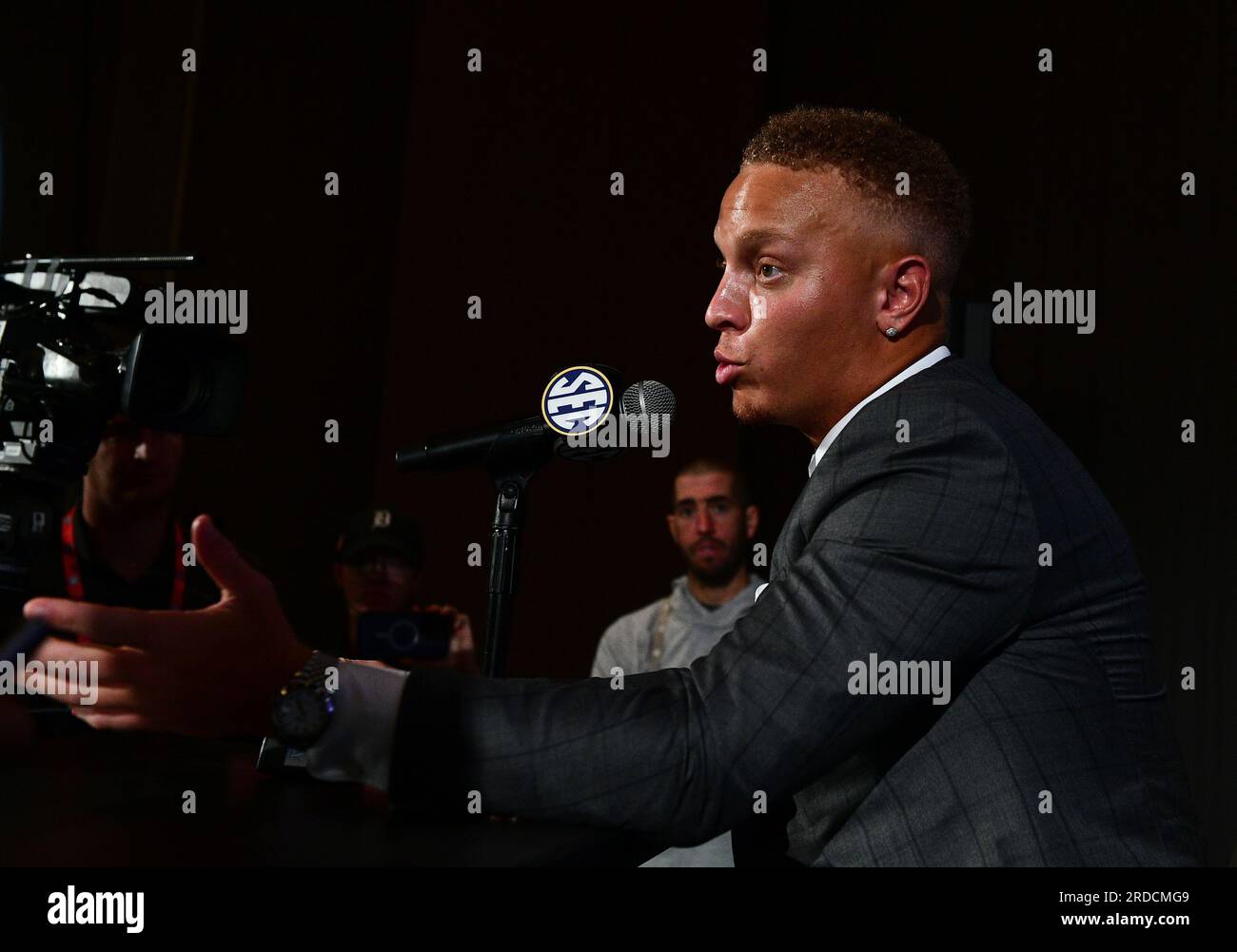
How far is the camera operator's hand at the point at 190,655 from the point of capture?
2.76 ft

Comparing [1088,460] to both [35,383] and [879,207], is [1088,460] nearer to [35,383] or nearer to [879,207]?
[879,207]

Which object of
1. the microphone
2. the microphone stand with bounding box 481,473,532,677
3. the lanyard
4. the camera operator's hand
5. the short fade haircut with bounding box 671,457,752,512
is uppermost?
the short fade haircut with bounding box 671,457,752,512

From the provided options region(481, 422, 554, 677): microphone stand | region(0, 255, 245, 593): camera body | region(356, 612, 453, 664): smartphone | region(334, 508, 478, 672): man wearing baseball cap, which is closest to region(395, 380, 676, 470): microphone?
region(481, 422, 554, 677): microphone stand

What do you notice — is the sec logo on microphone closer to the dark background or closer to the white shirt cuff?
the white shirt cuff

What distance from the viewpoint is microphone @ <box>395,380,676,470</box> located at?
1203mm

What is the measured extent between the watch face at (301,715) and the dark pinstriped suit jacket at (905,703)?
2.5 inches

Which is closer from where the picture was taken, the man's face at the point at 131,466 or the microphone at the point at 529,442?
the microphone at the point at 529,442

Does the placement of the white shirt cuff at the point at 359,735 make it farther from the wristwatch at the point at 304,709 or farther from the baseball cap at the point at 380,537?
the baseball cap at the point at 380,537

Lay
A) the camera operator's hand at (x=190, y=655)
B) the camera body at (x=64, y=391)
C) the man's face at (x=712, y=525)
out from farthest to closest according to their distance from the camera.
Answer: the man's face at (x=712, y=525), the camera body at (x=64, y=391), the camera operator's hand at (x=190, y=655)

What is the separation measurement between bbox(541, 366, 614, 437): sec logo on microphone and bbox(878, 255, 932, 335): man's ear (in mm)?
279

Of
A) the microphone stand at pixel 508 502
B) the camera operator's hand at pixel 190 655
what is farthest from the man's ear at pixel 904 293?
the camera operator's hand at pixel 190 655
